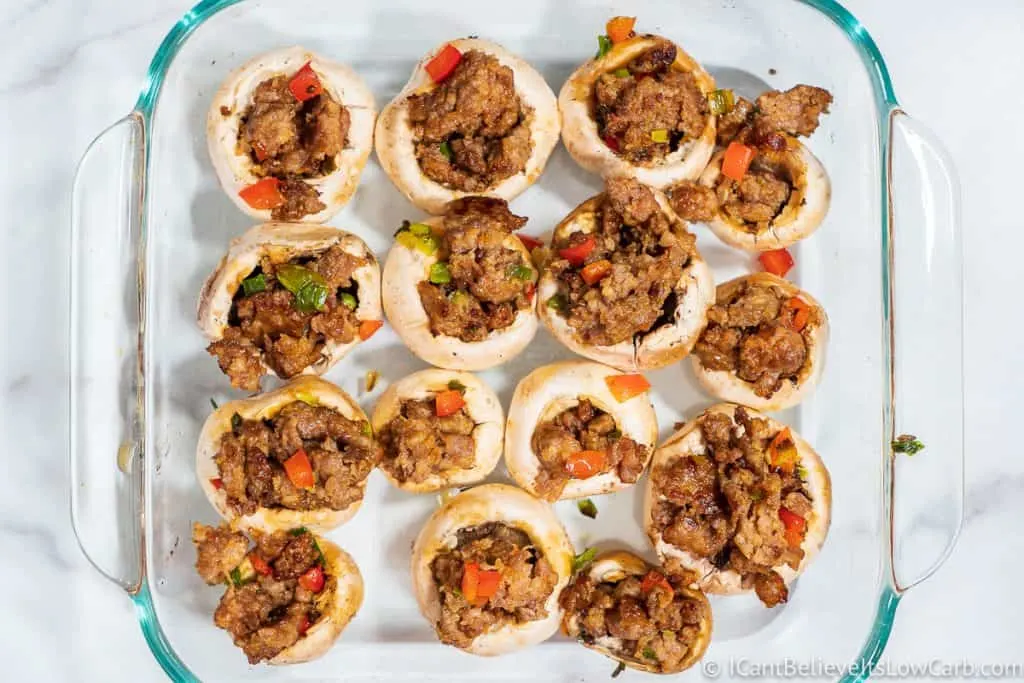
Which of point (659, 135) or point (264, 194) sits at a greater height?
point (659, 135)

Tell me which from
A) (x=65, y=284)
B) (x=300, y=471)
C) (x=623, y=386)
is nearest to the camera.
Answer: (x=300, y=471)

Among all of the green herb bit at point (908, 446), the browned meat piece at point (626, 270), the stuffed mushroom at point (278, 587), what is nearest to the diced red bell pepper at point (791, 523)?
the green herb bit at point (908, 446)

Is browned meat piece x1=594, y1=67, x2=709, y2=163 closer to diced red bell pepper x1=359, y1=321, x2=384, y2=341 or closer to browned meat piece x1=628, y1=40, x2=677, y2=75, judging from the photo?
browned meat piece x1=628, y1=40, x2=677, y2=75

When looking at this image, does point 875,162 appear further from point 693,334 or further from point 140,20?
point 140,20

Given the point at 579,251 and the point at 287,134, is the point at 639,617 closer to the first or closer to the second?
the point at 579,251

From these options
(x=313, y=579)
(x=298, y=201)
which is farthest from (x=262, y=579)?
(x=298, y=201)

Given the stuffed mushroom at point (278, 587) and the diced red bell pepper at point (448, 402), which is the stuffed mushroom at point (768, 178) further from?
the stuffed mushroom at point (278, 587)
